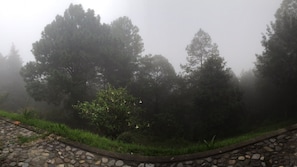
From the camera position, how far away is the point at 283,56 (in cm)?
2200

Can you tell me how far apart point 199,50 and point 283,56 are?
10045 millimetres

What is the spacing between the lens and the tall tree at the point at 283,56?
2175 centimetres

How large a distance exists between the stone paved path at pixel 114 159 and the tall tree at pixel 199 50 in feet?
73.3

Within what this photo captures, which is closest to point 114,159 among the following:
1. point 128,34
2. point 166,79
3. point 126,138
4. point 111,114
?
point 126,138

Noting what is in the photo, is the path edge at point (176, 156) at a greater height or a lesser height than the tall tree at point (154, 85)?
lesser

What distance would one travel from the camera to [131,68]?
28453mm

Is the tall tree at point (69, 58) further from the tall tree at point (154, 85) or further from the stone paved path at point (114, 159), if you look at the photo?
the stone paved path at point (114, 159)

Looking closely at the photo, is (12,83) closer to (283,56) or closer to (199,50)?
(199,50)

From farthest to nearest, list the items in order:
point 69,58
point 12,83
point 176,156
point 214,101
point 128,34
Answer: point 12,83 → point 128,34 → point 69,58 → point 214,101 → point 176,156

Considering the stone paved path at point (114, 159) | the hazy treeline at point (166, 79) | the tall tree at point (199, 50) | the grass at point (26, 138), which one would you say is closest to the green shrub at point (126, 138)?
the stone paved path at point (114, 159)

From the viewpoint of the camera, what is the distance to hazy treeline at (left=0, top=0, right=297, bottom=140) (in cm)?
2342

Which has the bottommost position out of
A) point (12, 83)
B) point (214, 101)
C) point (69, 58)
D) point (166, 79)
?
point (214, 101)

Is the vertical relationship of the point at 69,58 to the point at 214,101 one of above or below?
above

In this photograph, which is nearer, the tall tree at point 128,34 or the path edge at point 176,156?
the path edge at point 176,156
